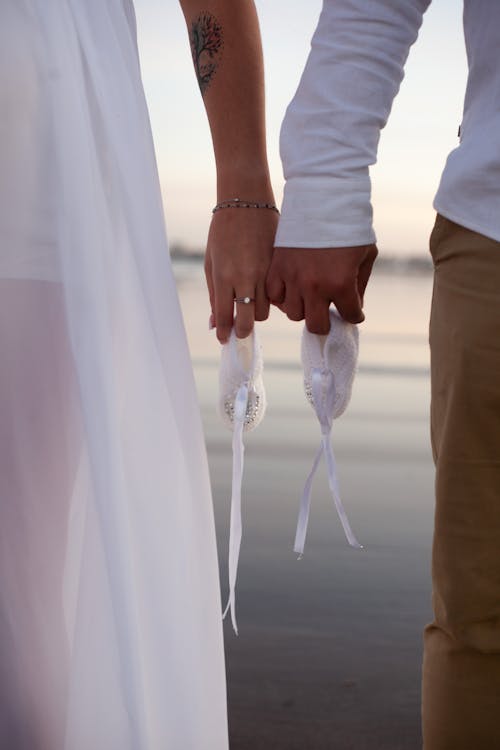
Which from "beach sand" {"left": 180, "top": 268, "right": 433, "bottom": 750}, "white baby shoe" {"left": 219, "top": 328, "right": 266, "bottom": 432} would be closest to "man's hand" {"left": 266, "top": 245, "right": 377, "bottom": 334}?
"white baby shoe" {"left": 219, "top": 328, "right": 266, "bottom": 432}

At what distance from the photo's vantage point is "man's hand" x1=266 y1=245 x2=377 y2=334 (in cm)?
131

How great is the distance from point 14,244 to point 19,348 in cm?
12

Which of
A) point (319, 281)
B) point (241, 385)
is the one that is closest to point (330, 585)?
point (241, 385)

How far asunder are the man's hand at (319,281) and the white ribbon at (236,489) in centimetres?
14

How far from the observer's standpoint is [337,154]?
50.8 inches

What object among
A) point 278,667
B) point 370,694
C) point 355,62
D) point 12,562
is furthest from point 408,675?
point 355,62

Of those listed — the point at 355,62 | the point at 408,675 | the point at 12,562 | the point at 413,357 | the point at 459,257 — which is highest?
the point at 355,62

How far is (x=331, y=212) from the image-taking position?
1.29m

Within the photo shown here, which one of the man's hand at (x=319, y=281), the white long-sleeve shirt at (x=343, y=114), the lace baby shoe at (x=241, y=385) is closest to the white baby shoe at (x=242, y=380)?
the lace baby shoe at (x=241, y=385)

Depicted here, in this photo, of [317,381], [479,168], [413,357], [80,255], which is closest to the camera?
[479,168]

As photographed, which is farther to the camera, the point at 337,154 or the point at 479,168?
the point at 337,154

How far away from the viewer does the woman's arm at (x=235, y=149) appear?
146 centimetres

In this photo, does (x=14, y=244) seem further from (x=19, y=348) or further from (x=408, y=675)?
(x=408, y=675)

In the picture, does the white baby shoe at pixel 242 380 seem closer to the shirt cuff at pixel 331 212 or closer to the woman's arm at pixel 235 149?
the woman's arm at pixel 235 149
